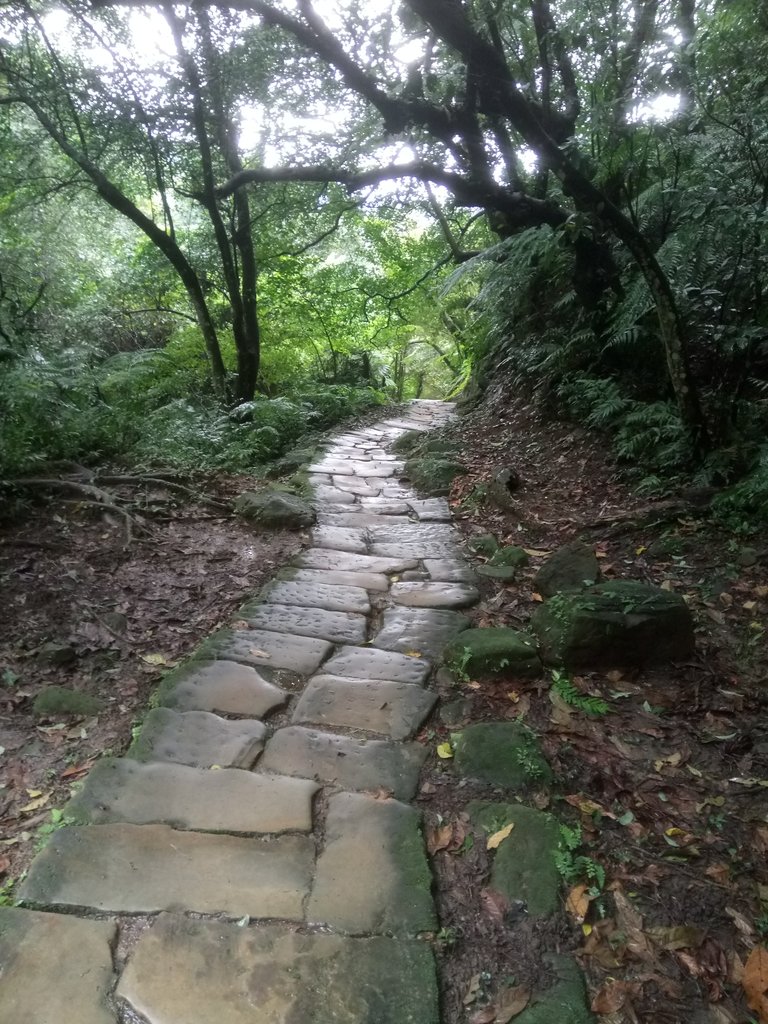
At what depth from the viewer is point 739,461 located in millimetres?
4141

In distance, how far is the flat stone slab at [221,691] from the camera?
2.66 meters

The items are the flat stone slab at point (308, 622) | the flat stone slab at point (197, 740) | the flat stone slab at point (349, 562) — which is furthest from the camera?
the flat stone slab at point (349, 562)

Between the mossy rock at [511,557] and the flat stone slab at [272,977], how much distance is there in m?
2.57

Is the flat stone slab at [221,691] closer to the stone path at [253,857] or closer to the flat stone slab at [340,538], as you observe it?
the stone path at [253,857]

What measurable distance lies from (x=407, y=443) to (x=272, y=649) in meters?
5.13

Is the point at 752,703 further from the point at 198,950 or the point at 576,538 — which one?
the point at 198,950

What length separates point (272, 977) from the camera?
158 cm

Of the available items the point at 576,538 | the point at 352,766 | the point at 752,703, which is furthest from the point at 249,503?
the point at 752,703

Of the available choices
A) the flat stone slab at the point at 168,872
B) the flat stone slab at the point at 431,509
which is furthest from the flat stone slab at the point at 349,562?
the flat stone slab at the point at 168,872

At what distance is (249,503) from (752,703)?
363 cm

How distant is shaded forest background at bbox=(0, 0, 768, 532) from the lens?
4297mm

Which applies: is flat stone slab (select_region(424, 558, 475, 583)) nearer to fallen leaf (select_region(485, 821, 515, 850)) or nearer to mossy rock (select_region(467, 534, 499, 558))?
mossy rock (select_region(467, 534, 499, 558))


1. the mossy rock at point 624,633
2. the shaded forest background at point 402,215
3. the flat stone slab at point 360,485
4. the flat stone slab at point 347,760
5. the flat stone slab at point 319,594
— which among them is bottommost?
the flat stone slab at point 360,485

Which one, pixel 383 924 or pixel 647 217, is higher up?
pixel 647 217
